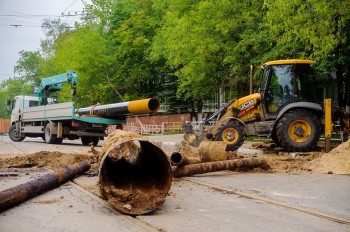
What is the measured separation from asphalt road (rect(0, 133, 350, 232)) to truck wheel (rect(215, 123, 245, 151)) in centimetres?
548

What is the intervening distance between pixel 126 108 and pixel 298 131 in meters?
7.35

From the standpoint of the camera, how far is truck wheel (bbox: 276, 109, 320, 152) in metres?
12.2

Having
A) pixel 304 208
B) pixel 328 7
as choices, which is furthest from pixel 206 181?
pixel 328 7

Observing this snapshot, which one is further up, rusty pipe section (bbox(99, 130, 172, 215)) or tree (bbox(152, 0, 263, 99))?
tree (bbox(152, 0, 263, 99))

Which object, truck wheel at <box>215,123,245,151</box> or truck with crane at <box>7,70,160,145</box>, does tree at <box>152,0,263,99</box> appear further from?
truck wheel at <box>215,123,245,151</box>

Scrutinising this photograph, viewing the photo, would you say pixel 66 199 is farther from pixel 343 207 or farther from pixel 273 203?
pixel 343 207

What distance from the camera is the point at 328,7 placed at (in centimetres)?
1271

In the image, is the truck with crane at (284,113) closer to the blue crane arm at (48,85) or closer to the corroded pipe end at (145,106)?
the corroded pipe end at (145,106)

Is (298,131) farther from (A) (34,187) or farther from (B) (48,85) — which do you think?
(B) (48,85)

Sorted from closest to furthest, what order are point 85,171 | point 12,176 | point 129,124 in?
A: point 12,176 → point 85,171 → point 129,124

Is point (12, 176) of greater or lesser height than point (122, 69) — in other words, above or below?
below

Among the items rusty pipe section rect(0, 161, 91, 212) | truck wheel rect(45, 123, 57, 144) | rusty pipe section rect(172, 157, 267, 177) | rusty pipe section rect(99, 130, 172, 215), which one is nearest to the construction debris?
rusty pipe section rect(172, 157, 267, 177)

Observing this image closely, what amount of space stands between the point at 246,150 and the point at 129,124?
23.9 metres

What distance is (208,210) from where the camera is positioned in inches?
198
